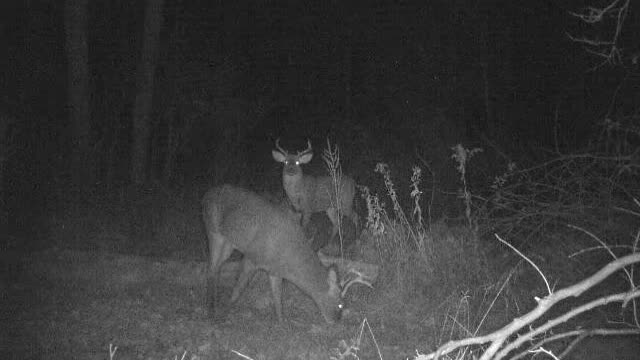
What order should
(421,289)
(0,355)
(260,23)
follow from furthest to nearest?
1. (260,23)
2. (421,289)
3. (0,355)

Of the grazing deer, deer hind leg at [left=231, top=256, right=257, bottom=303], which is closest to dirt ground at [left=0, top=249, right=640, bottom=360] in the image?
deer hind leg at [left=231, top=256, right=257, bottom=303]

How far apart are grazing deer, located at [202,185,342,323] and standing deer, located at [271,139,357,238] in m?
4.99

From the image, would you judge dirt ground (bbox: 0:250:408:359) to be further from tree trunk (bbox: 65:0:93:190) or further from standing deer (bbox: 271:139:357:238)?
tree trunk (bbox: 65:0:93:190)

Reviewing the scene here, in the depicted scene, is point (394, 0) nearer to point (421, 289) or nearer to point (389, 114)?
point (389, 114)

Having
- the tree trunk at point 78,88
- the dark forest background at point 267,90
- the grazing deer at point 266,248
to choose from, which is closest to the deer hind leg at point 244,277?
the grazing deer at point 266,248

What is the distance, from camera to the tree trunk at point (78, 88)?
18047 millimetres

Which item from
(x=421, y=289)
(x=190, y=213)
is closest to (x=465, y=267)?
(x=421, y=289)

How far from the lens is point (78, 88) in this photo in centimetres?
1838

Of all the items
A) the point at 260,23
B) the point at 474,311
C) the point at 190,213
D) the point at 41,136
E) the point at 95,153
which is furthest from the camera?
the point at 260,23

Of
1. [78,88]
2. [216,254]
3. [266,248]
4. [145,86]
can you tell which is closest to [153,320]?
[216,254]

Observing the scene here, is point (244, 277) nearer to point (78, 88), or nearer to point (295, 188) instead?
point (295, 188)

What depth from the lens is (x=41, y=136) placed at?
22.3 metres

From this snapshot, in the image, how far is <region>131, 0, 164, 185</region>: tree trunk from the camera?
746 inches

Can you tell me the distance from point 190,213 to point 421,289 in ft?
23.1
